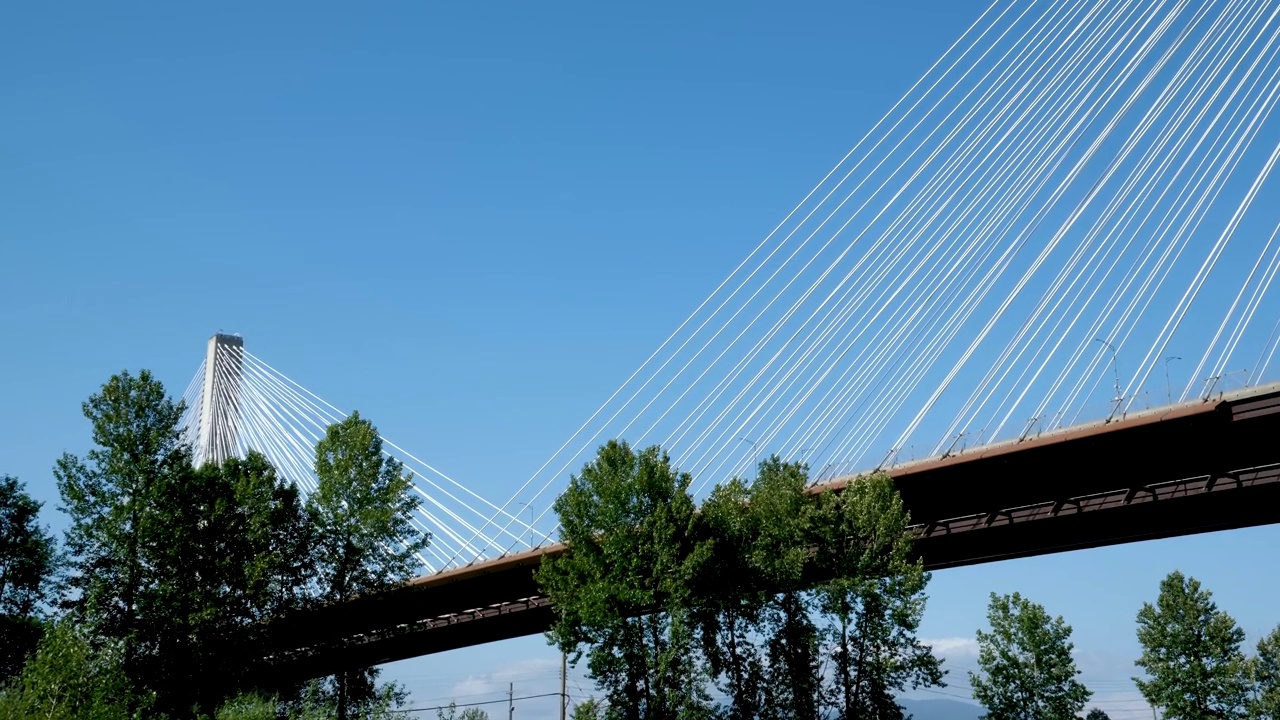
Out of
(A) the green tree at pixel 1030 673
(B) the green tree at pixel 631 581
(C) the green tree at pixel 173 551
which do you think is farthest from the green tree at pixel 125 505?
(A) the green tree at pixel 1030 673

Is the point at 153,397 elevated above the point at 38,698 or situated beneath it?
elevated above

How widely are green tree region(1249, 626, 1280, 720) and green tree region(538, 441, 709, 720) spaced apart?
23728 millimetres

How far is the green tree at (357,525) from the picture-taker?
124ft

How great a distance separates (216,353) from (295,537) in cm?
2423

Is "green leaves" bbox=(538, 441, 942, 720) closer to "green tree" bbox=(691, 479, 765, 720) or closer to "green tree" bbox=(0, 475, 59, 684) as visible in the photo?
"green tree" bbox=(691, 479, 765, 720)

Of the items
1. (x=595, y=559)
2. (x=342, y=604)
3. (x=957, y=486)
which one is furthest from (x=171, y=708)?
(x=957, y=486)

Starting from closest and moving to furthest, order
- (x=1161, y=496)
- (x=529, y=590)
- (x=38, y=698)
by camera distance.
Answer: (x=38, y=698) → (x=1161, y=496) → (x=529, y=590)

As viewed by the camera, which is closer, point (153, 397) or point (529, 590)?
point (153, 397)

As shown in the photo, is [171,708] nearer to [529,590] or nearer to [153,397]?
[153,397]

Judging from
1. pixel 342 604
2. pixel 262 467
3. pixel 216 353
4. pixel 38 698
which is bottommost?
pixel 38 698

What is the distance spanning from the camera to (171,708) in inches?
1403

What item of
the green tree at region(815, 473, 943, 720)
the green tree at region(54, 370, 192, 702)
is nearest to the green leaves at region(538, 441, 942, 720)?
the green tree at region(815, 473, 943, 720)

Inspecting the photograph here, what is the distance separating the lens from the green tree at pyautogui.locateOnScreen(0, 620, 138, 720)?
95.7 feet

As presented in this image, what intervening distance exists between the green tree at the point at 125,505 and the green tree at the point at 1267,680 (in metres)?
39.5
